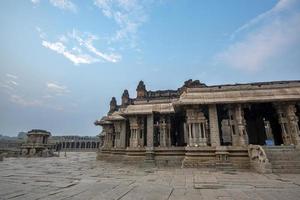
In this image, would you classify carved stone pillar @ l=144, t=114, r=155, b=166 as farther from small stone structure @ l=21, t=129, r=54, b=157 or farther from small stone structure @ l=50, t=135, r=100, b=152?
small stone structure @ l=50, t=135, r=100, b=152

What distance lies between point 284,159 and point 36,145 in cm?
4818

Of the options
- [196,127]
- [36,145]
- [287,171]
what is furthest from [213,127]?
[36,145]

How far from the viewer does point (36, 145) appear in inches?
1703

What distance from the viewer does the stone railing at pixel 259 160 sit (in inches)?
427

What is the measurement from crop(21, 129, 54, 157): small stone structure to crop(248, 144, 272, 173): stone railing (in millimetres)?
42174

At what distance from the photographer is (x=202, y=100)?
15719 millimetres

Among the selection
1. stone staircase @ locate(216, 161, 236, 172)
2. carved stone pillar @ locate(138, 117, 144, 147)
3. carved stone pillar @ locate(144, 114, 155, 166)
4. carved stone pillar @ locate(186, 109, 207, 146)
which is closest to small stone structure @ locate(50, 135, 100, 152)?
carved stone pillar @ locate(138, 117, 144, 147)

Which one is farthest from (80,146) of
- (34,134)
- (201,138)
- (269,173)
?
(269,173)

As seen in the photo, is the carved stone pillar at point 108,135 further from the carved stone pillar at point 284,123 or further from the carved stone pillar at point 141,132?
the carved stone pillar at point 284,123

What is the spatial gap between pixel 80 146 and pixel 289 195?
303 ft

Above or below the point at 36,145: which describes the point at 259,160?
below

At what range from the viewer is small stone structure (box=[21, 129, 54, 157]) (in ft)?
138

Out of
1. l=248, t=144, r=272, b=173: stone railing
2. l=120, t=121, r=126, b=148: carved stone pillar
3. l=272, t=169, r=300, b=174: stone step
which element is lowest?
l=272, t=169, r=300, b=174: stone step

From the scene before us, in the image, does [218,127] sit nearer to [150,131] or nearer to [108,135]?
[150,131]
